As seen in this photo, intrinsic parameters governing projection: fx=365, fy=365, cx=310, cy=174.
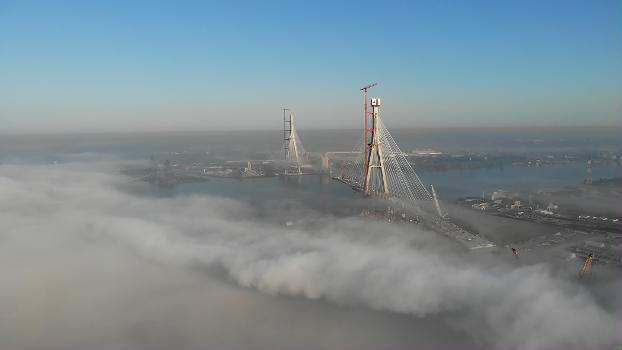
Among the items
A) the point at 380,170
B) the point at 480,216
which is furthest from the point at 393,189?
the point at 480,216

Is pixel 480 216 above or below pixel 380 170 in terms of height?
below

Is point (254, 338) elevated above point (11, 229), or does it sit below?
below

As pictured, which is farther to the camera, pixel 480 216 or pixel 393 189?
pixel 393 189

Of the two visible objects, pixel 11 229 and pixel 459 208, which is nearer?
pixel 11 229

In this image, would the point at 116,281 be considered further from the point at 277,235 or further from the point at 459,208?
the point at 459,208

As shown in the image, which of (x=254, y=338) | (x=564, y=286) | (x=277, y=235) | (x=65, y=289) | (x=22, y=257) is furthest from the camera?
(x=277, y=235)

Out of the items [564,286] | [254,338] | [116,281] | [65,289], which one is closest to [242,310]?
[254,338]

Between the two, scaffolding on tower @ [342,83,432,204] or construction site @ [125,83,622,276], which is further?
scaffolding on tower @ [342,83,432,204]

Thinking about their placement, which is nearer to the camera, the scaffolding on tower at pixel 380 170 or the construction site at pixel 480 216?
the construction site at pixel 480 216

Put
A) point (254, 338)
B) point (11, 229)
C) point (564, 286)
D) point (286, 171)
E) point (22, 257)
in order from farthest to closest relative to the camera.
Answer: point (286, 171)
point (11, 229)
point (22, 257)
point (564, 286)
point (254, 338)

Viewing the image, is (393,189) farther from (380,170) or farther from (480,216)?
(480,216)
